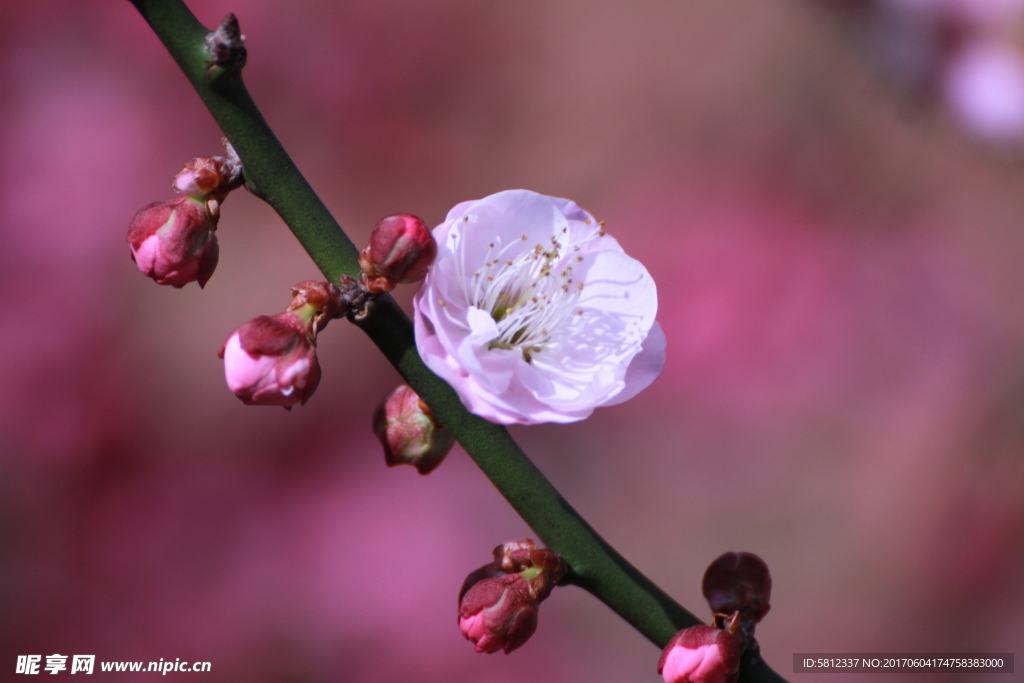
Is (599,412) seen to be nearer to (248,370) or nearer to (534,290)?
(534,290)

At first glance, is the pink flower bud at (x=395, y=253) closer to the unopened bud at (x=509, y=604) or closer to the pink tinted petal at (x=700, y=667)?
the unopened bud at (x=509, y=604)

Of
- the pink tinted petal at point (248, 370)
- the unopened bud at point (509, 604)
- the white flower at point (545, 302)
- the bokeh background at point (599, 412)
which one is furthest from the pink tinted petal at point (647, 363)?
the bokeh background at point (599, 412)

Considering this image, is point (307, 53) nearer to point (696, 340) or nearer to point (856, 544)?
point (696, 340)

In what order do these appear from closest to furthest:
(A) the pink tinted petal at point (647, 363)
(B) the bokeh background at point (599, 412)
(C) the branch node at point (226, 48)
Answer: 1. (C) the branch node at point (226, 48)
2. (A) the pink tinted petal at point (647, 363)
3. (B) the bokeh background at point (599, 412)

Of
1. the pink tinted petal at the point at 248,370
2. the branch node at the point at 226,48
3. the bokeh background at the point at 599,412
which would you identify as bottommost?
the pink tinted petal at the point at 248,370

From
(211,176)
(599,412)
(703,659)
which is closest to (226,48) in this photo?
(211,176)

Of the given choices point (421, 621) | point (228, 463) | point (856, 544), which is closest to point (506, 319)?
point (421, 621)

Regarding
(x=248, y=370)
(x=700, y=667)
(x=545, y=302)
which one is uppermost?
(x=545, y=302)
